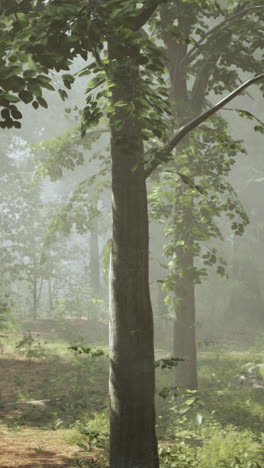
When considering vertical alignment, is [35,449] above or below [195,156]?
below

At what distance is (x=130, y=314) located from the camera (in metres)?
4.55

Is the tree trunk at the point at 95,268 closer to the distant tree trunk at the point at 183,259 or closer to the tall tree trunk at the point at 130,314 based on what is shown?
the distant tree trunk at the point at 183,259

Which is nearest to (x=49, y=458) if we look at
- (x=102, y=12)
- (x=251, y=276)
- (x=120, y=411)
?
(x=120, y=411)

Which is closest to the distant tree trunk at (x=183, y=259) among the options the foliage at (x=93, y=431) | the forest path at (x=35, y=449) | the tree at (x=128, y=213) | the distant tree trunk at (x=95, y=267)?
the foliage at (x=93, y=431)

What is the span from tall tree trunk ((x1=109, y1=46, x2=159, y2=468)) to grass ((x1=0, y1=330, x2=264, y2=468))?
0.89m

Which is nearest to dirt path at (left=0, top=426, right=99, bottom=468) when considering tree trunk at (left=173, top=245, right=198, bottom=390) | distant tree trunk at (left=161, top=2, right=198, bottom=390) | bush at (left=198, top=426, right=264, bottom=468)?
bush at (left=198, top=426, right=264, bottom=468)

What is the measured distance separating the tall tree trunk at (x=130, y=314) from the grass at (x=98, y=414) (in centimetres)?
89

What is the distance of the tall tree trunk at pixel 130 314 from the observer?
4441 millimetres

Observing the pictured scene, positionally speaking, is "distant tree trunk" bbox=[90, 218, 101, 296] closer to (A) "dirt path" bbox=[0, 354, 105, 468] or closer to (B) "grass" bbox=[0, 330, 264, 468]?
(B) "grass" bbox=[0, 330, 264, 468]

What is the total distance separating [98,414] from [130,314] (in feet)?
13.0

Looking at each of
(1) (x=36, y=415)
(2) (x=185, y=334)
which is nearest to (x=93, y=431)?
(1) (x=36, y=415)

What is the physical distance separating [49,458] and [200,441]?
10.4 feet

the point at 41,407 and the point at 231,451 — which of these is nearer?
the point at 231,451

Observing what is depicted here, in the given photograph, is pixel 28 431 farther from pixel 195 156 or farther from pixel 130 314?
pixel 195 156
